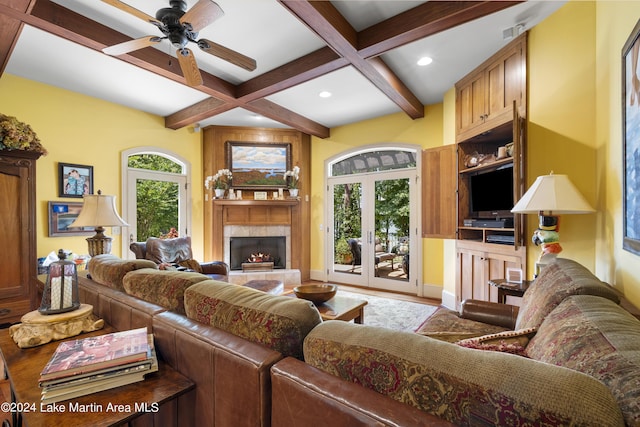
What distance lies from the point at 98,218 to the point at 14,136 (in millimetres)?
1021

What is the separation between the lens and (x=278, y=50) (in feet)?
9.82

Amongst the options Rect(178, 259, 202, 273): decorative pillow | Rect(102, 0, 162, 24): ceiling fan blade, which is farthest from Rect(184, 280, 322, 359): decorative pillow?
Rect(178, 259, 202, 273): decorative pillow

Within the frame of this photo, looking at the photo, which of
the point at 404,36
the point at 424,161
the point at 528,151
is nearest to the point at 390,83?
the point at 404,36

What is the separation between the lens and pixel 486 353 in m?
0.67

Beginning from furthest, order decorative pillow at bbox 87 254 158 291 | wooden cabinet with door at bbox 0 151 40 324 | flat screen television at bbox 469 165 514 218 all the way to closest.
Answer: flat screen television at bbox 469 165 514 218
wooden cabinet with door at bbox 0 151 40 324
decorative pillow at bbox 87 254 158 291

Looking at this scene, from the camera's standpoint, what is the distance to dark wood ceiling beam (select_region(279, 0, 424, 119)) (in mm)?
2168

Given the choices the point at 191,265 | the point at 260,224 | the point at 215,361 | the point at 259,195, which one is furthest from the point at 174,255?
the point at 215,361

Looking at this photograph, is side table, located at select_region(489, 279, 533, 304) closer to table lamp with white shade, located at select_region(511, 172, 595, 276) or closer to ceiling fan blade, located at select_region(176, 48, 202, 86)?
table lamp with white shade, located at select_region(511, 172, 595, 276)

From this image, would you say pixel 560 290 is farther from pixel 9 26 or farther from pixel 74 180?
pixel 74 180

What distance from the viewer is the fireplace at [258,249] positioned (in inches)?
219

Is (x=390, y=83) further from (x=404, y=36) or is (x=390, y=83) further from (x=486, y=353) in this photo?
(x=486, y=353)

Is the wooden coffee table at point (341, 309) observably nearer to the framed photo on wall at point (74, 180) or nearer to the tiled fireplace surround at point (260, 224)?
the tiled fireplace surround at point (260, 224)

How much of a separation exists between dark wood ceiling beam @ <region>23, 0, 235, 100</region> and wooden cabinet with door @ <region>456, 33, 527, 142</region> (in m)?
3.32

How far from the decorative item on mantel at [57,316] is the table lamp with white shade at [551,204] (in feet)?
9.14
